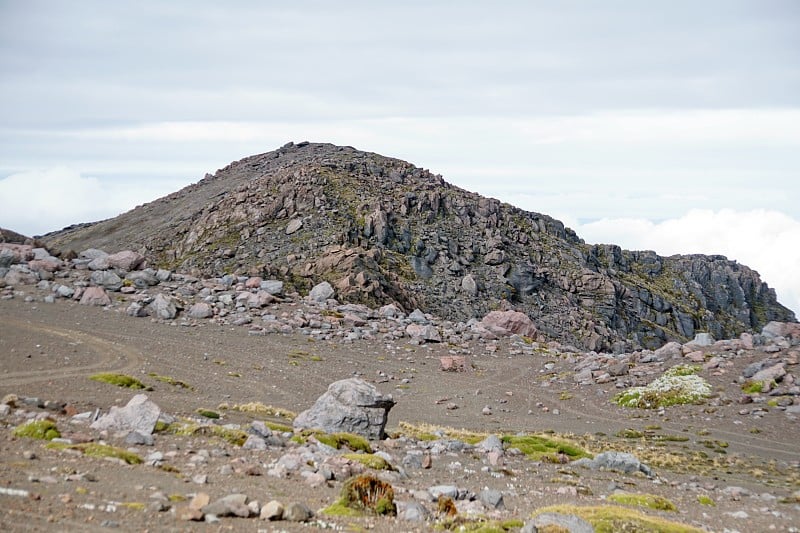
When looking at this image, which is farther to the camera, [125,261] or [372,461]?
[125,261]

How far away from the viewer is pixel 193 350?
46.3 meters

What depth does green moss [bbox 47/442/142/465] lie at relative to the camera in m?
17.0

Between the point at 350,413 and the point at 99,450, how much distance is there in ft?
40.0

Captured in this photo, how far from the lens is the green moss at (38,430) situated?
17719 mm

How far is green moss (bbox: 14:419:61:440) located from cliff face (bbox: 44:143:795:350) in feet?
171

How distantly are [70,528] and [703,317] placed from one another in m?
175

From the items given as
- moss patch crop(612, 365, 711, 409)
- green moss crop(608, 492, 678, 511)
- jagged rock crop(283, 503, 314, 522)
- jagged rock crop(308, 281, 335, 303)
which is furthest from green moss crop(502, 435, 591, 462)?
jagged rock crop(308, 281, 335, 303)

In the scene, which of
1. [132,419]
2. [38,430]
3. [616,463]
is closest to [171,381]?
[132,419]

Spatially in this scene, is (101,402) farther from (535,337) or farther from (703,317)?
(703,317)

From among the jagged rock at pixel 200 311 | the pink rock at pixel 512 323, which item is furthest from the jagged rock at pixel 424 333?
the jagged rock at pixel 200 311

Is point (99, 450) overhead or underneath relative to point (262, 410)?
overhead

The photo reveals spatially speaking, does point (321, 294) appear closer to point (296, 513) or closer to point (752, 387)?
point (752, 387)

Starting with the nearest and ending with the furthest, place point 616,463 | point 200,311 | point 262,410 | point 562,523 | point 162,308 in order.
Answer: point 562,523 < point 616,463 < point 262,410 < point 162,308 < point 200,311

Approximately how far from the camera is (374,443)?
26750mm
